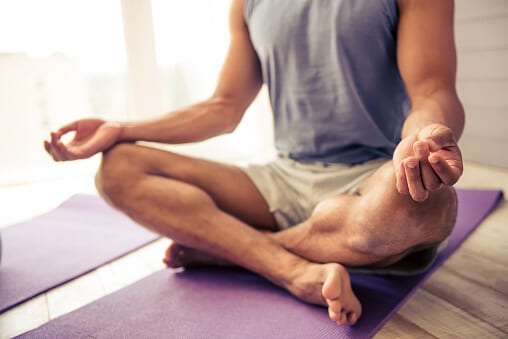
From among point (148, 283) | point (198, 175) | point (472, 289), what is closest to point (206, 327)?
point (148, 283)

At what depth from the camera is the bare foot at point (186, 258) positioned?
1.14 metres

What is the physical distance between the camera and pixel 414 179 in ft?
1.97

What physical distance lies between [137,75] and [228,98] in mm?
1237

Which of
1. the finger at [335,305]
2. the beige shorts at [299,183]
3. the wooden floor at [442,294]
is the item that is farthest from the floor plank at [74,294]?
the finger at [335,305]

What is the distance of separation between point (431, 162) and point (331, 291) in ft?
1.15

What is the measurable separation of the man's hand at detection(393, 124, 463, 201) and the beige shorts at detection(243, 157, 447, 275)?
36 cm

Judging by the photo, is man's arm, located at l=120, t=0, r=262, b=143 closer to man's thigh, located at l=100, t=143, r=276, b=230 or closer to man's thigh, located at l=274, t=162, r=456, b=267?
man's thigh, located at l=100, t=143, r=276, b=230

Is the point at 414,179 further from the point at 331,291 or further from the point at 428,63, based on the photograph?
the point at 428,63

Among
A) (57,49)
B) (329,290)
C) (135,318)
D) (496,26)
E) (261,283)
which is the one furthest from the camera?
(57,49)

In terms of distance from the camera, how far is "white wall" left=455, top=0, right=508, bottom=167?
77.0 inches

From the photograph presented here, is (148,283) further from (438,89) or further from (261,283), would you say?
(438,89)

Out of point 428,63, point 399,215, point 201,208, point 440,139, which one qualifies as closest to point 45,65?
point 201,208

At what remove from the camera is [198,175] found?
1.12 meters

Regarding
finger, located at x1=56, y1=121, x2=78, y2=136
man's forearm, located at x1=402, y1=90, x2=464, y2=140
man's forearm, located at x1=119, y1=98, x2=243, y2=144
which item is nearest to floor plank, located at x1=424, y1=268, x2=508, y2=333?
man's forearm, located at x1=402, y1=90, x2=464, y2=140
